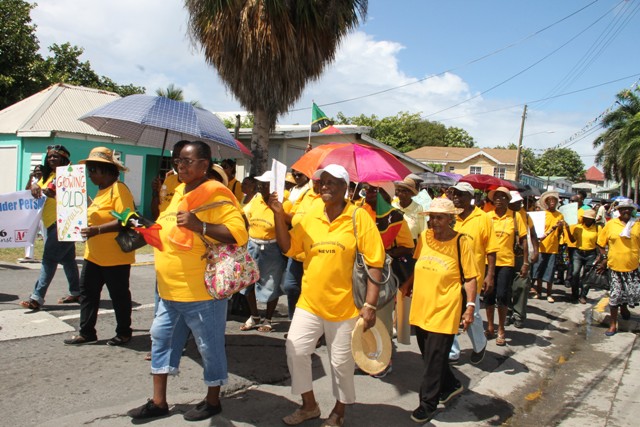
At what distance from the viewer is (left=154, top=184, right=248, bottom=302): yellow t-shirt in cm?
333

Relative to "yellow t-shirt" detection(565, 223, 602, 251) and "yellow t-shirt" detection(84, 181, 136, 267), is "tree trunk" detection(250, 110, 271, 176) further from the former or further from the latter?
"yellow t-shirt" detection(84, 181, 136, 267)

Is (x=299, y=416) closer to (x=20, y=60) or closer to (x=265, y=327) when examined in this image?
(x=265, y=327)

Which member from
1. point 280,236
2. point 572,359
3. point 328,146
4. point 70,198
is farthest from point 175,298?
point 572,359

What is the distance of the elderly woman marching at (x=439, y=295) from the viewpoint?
3.90 meters

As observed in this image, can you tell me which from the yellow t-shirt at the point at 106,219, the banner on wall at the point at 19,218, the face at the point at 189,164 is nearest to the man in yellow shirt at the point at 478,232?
the face at the point at 189,164

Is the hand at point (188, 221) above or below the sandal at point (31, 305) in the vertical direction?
above

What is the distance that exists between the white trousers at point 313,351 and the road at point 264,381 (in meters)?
0.40

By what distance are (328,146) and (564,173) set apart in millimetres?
95188

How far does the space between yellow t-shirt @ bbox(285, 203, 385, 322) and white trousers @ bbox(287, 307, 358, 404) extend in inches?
2.4

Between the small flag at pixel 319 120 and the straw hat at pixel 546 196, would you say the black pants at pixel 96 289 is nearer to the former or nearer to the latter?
the small flag at pixel 319 120

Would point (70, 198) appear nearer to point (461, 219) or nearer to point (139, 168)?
point (461, 219)

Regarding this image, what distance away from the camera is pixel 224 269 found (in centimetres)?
329

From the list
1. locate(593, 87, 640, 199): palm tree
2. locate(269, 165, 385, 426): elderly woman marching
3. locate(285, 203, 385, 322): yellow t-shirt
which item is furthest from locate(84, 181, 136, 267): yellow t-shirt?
locate(593, 87, 640, 199): palm tree

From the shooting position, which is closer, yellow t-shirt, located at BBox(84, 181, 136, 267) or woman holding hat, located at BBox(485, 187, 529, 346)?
yellow t-shirt, located at BBox(84, 181, 136, 267)
